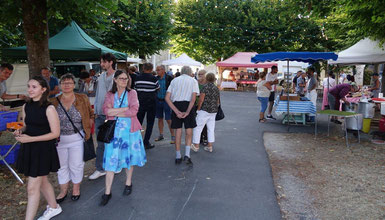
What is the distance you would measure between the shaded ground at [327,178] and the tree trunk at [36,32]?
503cm

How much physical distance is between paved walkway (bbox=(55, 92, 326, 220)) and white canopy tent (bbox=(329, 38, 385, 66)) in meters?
5.94

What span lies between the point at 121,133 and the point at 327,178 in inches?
135

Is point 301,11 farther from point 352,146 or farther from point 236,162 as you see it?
point 236,162

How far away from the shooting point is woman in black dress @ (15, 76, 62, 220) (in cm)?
307

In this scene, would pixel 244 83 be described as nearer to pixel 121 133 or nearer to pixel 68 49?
pixel 68 49

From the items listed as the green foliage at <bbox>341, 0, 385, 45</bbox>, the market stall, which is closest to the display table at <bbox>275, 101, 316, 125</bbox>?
the market stall

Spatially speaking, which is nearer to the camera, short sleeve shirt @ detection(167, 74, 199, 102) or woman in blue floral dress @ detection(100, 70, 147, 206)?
woman in blue floral dress @ detection(100, 70, 147, 206)

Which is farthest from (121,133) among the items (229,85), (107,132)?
(229,85)

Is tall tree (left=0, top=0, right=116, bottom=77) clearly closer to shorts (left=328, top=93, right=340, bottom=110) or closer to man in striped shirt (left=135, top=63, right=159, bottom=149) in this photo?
man in striped shirt (left=135, top=63, right=159, bottom=149)

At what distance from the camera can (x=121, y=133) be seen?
3.76 m

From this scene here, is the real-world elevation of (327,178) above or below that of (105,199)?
below

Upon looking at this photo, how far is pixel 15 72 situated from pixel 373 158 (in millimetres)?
13175

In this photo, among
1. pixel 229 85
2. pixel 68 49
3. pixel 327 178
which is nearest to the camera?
pixel 327 178

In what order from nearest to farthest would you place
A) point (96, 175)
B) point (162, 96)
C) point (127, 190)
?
1. point (127, 190)
2. point (96, 175)
3. point (162, 96)
